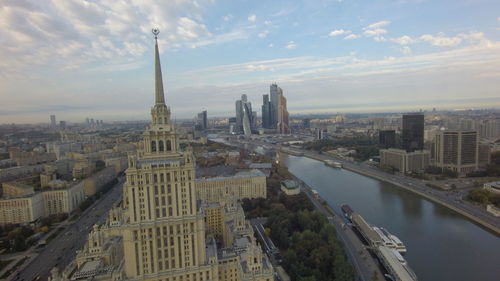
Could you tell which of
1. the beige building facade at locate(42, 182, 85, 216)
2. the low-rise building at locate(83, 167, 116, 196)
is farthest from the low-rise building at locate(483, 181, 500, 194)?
the low-rise building at locate(83, 167, 116, 196)

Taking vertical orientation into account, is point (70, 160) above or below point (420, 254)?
above

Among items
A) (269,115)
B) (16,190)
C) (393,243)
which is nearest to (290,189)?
(393,243)

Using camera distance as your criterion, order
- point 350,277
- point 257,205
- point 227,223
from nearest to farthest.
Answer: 1. point 350,277
2. point 227,223
3. point 257,205

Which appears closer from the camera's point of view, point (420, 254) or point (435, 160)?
point (420, 254)

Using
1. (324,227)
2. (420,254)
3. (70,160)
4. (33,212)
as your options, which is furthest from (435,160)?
(70,160)

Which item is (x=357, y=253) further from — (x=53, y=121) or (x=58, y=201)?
(x=53, y=121)

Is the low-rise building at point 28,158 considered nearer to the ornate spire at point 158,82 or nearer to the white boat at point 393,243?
the ornate spire at point 158,82

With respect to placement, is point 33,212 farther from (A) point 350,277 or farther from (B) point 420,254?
(B) point 420,254
